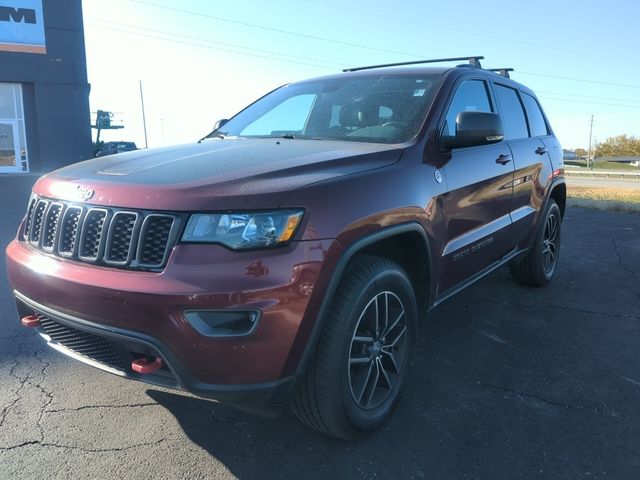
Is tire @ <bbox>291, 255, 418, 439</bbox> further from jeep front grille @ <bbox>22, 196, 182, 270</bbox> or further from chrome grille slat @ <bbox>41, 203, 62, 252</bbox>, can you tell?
chrome grille slat @ <bbox>41, 203, 62, 252</bbox>

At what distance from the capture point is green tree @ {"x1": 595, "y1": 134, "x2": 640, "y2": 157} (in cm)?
10062

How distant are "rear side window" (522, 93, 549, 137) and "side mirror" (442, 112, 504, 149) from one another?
6.38 ft

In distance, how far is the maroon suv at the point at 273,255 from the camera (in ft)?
6.95

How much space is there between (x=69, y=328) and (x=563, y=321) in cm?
379

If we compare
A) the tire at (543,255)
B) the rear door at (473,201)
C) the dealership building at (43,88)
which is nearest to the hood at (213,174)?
the rear door at (473,201)

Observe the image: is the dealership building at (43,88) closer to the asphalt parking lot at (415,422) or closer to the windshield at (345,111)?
the asphalt parking lot at (415,422)

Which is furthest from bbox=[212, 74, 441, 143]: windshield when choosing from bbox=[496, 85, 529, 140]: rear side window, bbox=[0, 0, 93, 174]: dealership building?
bbox=[0, 0, 93, 174]: dealership building

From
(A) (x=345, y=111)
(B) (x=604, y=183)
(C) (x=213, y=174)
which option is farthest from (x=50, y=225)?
(B) (x=604, y=183)

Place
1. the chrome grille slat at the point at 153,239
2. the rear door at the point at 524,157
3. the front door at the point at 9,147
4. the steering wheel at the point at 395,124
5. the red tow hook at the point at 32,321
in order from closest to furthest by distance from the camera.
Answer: the chrome grille slat at the point at 153,239 → the red tow hook at the point at 32,321 → the steering wheel at the point at 395,124 → the rear door at the point at 524,157 → the front door at the point at 9,147

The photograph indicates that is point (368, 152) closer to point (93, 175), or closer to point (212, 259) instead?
point (212, 259)

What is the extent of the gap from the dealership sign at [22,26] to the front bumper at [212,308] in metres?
25.7

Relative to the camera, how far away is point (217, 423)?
9.40ft

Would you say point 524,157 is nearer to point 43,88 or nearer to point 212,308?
point 212,308

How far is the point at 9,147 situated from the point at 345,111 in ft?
84.3
